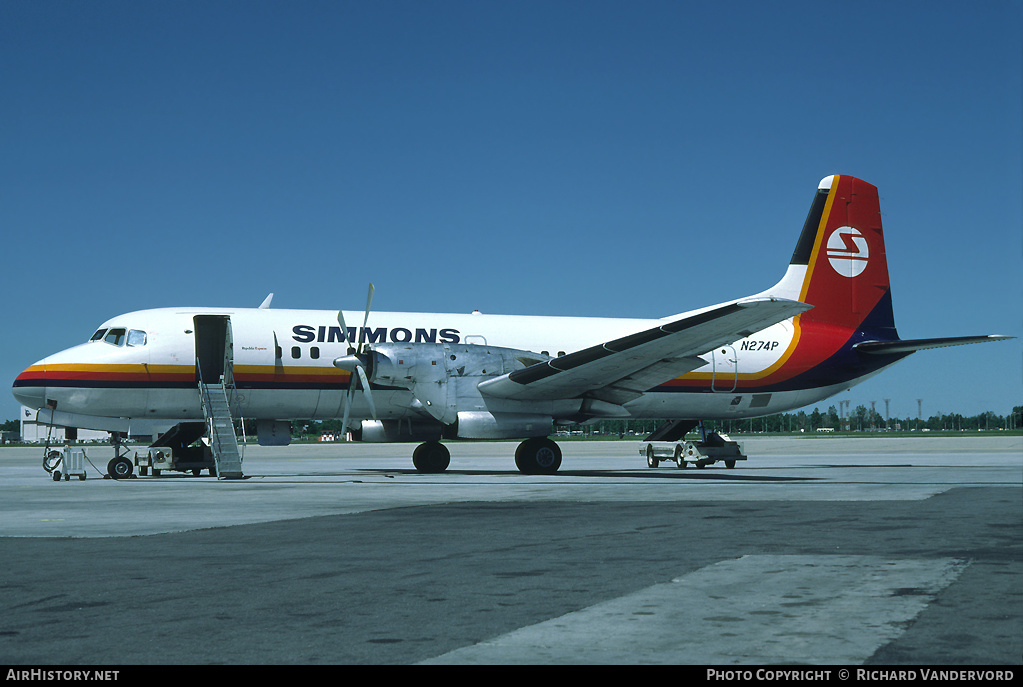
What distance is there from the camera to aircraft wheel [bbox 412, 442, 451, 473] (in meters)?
27.4

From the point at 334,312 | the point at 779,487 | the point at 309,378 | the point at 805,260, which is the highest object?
the point at 805,260

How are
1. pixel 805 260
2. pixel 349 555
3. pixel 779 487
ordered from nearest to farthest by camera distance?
pixel 349 555, pixel 779 487, pixel 805 260

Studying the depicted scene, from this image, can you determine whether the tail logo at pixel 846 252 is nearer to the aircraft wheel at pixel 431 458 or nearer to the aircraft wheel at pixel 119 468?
the aircraft wheel at pixel 431 458

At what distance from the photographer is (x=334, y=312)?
1046 inches

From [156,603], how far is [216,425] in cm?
1776

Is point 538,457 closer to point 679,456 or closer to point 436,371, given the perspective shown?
point 436,371

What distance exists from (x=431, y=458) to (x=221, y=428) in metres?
6.50

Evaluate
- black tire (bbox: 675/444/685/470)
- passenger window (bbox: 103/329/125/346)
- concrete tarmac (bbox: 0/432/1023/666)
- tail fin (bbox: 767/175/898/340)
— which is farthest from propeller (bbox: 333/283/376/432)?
tail fin (bbox: 767/175/898/340)

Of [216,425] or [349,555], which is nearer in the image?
[349,555]

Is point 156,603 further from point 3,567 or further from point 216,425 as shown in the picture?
point 216,425

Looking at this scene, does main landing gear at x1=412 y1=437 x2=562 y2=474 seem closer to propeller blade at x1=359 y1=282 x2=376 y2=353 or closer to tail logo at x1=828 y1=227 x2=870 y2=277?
propeller blade at x1=359 y1=282 x2=376 y2=353

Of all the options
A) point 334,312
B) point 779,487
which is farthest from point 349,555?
point 334,312

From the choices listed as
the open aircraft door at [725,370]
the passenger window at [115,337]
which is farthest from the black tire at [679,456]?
the passenger window at [115,337]
